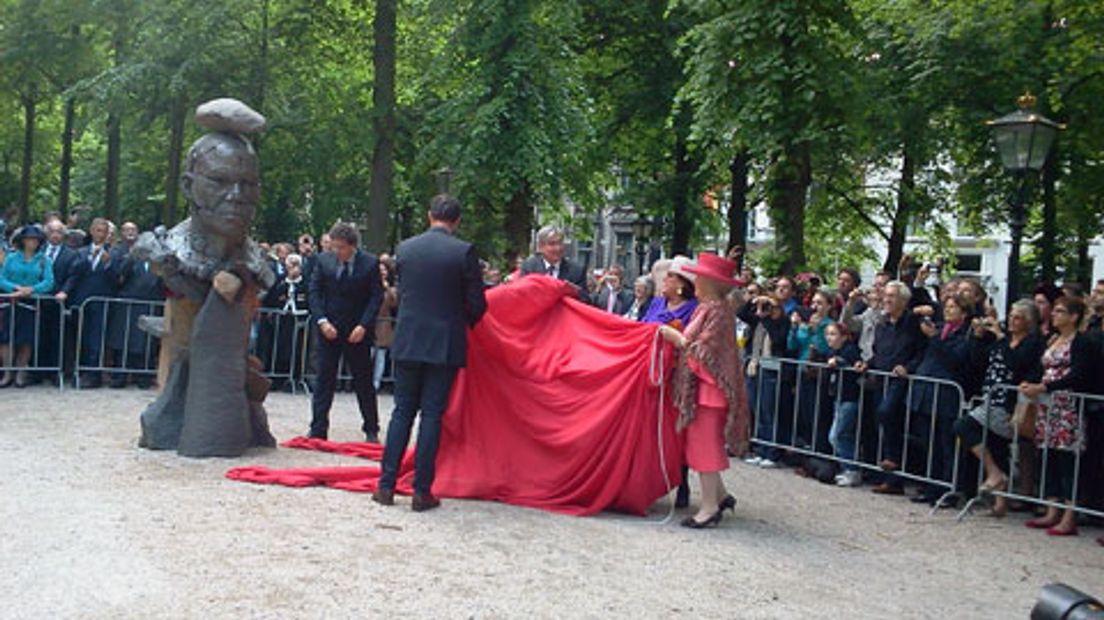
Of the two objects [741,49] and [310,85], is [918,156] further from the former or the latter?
[310,85]

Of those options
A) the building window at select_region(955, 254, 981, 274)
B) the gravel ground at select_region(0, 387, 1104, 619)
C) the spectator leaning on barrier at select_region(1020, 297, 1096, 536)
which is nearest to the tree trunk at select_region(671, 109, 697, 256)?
the spectator leaning on barrier at select_region(1020, 297, 1096, 536)

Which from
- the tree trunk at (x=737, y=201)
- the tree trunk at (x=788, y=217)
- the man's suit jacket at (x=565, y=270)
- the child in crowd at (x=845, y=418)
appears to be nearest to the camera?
the man's suit jacket at (x=565, y=270)

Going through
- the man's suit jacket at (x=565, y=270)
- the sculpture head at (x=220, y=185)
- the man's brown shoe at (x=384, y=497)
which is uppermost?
the sculpture head at (x=220, y=185)

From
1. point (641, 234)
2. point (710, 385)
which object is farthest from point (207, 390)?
point (641, 234)

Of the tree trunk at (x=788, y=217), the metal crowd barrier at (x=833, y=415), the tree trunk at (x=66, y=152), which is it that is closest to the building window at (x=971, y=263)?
the tree trunk at (x=66, y=152)

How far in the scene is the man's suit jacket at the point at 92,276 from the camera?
47.4 ft

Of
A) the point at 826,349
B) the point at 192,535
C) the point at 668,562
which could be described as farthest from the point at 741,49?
the point at 192,535

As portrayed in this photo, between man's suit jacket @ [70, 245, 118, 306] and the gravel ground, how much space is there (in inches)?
186

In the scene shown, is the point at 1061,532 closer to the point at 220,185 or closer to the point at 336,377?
the point at 336,377

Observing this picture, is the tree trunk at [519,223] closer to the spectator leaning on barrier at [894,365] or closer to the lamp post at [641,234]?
the lamp post at [641,234]

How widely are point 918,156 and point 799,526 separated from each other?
51.6 ft

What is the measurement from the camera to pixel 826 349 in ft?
38.5

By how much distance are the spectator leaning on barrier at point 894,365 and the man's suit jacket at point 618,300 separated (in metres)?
4.26

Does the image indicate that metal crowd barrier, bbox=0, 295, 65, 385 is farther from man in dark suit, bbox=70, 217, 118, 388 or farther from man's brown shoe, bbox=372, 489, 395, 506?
man's brown shoe, bbox=372, 489, 395, 506
